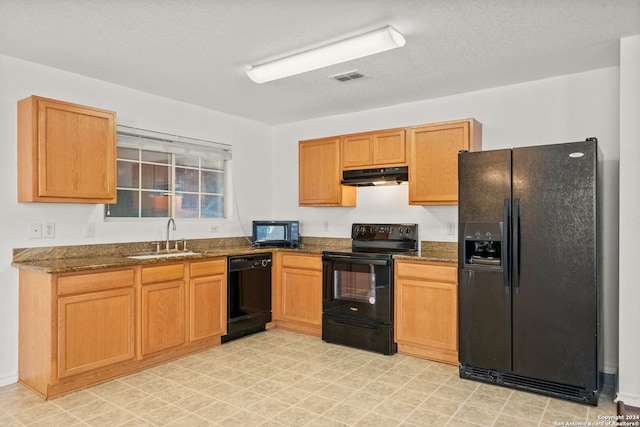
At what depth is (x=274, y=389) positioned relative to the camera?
10.0 ft

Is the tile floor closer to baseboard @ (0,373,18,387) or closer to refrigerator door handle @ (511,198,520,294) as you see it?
baseboard @ (0,373,18,387)

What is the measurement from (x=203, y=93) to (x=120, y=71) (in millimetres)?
810

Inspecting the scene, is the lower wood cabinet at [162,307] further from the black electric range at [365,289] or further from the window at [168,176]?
the black electric range at [365,289]

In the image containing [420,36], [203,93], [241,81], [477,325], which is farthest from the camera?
[203,93]

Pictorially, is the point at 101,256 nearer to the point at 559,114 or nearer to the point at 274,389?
the point at 274,389

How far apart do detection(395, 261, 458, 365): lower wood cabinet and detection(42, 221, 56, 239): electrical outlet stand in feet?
9.59

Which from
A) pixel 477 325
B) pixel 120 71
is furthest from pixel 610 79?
pixel 120 71

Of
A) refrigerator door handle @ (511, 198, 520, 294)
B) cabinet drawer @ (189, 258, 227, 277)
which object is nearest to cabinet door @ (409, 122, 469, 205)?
refrigerator door handle @ (511, 198, 520, 294)

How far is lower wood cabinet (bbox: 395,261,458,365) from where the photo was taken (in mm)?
3529

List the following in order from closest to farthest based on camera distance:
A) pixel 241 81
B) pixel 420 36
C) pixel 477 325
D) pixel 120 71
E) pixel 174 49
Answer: pixel 420 36 → pixel 174 49 → pixel 477 325 → pixel 120 71 → pixel 241 81

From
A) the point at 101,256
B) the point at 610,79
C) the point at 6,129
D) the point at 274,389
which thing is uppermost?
the point at 610,79

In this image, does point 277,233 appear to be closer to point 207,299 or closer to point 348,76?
point 207,299

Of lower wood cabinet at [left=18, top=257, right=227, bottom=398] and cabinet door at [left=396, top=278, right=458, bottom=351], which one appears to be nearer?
lower wood cabinet at [left=18, top=257, right=227, bottom=398]

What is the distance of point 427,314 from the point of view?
3.65 m
